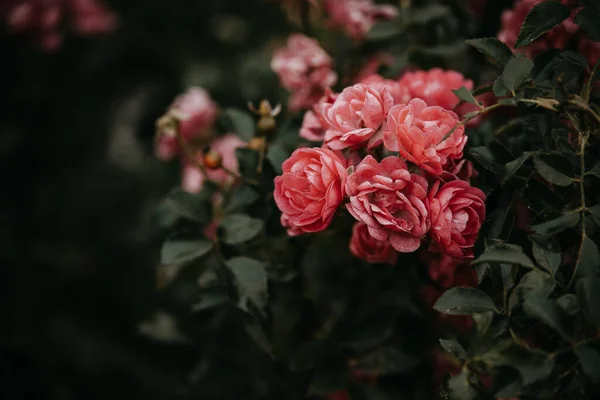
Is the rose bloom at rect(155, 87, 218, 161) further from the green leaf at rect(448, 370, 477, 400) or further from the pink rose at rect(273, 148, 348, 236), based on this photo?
the green leaf at rect(448, 370, 477, 400)

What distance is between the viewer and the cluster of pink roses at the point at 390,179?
62 centimetres

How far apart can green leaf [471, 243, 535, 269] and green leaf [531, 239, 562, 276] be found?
0.06 feet

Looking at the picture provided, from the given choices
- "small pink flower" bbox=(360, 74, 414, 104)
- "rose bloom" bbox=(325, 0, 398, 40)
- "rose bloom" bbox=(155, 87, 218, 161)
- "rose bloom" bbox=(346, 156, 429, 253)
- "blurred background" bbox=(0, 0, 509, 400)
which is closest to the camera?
"rose bloom" bbox=(346, 156, 429, 253)

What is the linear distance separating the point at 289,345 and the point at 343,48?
694 mm

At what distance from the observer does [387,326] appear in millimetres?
865

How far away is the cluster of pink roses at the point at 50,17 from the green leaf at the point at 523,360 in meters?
1.35

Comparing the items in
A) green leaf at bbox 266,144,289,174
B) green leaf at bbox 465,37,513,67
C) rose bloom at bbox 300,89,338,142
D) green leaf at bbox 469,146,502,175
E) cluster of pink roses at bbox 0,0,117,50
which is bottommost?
cluster of pink roses at bbox 0,0,117,50

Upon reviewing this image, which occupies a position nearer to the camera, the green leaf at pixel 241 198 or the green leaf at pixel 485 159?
the green leaf at pixel 485 159

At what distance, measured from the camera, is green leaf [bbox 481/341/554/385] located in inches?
20.5

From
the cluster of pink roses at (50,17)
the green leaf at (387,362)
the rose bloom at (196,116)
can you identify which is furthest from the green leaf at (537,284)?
the cluster of pink roses at (50,17)

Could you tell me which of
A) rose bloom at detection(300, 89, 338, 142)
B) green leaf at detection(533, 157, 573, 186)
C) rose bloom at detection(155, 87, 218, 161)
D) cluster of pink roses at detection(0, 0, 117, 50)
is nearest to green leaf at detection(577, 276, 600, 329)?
green leaf at detection(533, 157, 573, 186)

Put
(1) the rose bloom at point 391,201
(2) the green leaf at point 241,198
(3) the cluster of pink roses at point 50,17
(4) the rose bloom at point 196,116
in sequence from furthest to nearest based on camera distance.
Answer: (3) the cluster of pink roses at point 50,17 < (4) the rose bloom at point 196,116 < (2) the green leaf at point 241,198 < (1) the rose bloom at point 391,201

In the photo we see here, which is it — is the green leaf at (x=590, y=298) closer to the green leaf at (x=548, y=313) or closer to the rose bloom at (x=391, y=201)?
the green leaf at (x=548, y=313)

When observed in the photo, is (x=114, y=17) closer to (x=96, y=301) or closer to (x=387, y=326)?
(x=96, y=301)
